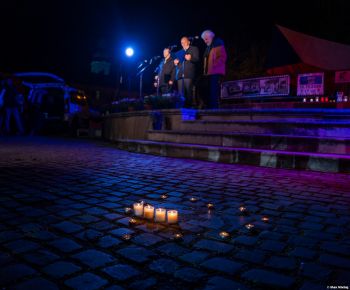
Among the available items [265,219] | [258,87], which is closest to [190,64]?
[258,87]

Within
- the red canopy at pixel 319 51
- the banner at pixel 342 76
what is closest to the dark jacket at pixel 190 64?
the banner at pixel 342 76

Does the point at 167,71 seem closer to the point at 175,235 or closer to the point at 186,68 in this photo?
the point at 186,68

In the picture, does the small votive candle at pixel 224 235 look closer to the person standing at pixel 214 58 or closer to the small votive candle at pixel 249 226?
the small votive candle at pixel 249 226

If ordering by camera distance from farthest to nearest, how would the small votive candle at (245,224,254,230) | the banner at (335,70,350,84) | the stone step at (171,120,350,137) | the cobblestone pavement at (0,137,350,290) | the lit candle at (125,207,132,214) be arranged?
the banner at (335,70,350,84), the stone step at (171,120,350,137), the lit candle at (125,207,132,214), the small votive candle at (245,224,254,230), the cobblestone pavement at (0,137,350,290)

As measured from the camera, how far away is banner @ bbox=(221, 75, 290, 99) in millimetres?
13078

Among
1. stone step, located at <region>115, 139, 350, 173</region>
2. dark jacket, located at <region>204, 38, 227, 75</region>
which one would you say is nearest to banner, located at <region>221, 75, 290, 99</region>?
dark jacket, located at <region>204, 38, 227, 75</region>

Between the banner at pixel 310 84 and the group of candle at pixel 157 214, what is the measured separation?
37.4 ft

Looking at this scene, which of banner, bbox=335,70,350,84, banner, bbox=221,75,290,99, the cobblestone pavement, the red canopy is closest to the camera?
the cobblestone pavement

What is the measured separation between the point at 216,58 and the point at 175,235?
8.14m

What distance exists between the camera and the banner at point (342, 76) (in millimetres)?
12227

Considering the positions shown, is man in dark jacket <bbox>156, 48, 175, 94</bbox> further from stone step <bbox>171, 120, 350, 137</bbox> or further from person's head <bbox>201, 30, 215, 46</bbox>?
stone step <bbox>171, 120, 350, 137</bbox>

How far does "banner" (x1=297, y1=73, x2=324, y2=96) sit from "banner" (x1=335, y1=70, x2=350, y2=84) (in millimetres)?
536

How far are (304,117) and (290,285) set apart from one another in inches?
267

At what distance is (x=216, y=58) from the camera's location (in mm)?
9914
